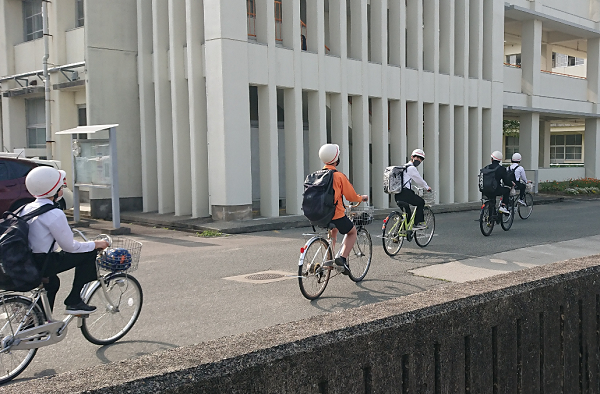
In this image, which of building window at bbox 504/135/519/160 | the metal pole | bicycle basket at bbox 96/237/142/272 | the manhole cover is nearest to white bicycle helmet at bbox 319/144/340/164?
the manhole cover

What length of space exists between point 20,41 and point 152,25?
26.1ft

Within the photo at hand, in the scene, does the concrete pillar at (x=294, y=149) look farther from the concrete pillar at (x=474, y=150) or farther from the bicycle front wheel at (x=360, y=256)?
the concrete pillar at (x=474, y=150)

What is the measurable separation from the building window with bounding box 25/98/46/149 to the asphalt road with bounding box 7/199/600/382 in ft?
31.5

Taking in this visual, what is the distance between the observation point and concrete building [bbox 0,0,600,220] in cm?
1636

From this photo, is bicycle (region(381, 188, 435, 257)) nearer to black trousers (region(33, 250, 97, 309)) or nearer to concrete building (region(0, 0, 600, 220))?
concrete building (region(0, 0, 600, 220))

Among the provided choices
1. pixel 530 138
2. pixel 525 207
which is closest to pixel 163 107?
pixel 525 207

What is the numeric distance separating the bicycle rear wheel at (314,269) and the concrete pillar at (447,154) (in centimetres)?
1572

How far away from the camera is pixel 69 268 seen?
5.53 m

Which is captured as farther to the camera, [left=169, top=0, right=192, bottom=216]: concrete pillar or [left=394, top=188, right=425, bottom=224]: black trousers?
[left=169, top=0, right=192, bottom=216]: concrete pillar

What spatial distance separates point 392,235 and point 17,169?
26.4ft

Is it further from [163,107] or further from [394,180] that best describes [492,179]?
[163,107]

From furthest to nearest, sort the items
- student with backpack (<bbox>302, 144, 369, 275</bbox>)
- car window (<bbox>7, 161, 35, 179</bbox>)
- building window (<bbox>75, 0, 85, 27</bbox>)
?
building window (<bbox>75, 0, 85, 27</bbox>) < car window (<bbox>7, 161, 35, 179</bbox>) < student with backpack (<bbox>302, 144, 369, 275</bbox>)

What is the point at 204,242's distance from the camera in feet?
44.0

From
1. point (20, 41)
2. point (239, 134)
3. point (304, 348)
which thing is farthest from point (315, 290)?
point (20, 41)
